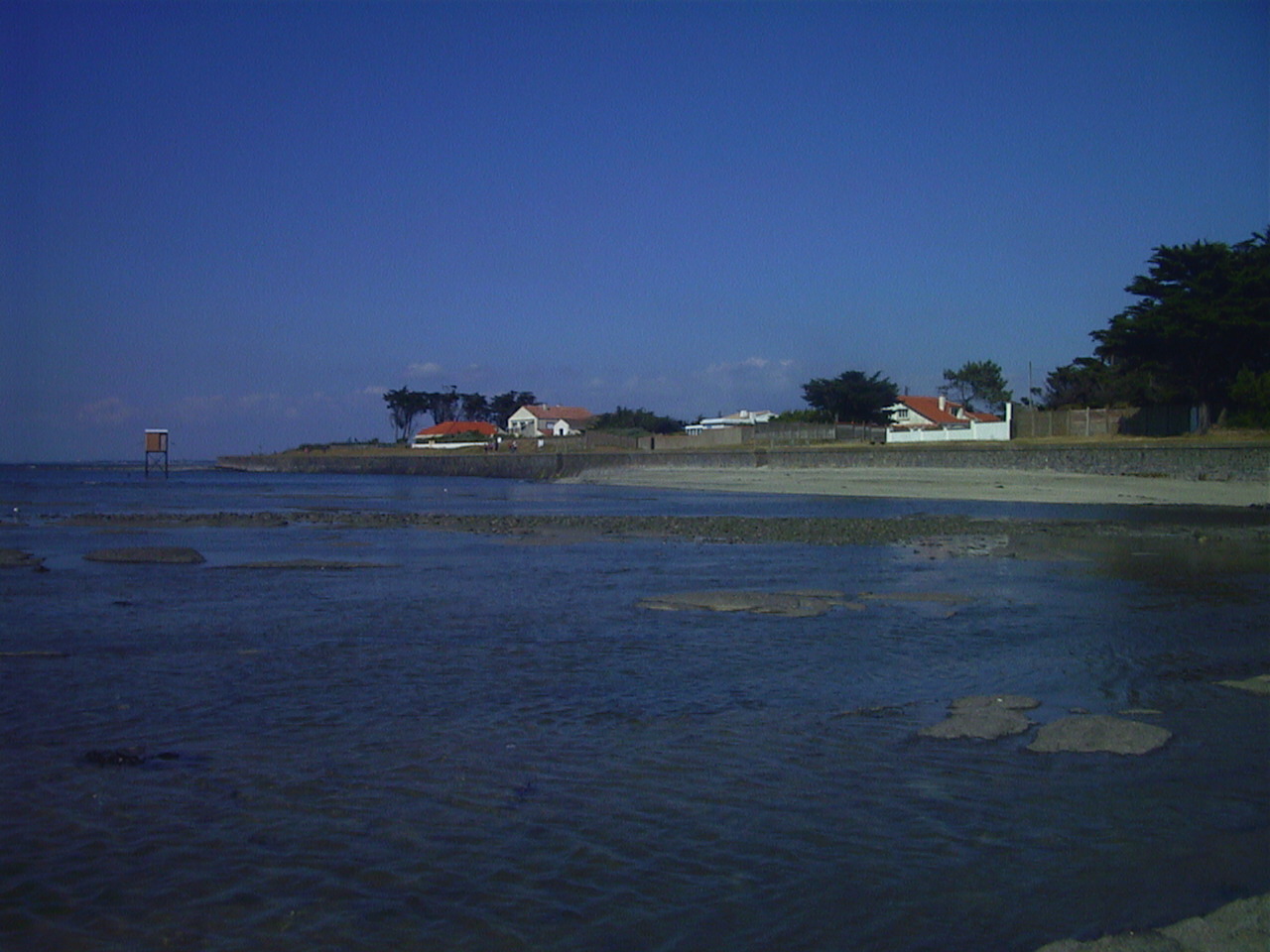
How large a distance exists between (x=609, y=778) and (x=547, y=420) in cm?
14165

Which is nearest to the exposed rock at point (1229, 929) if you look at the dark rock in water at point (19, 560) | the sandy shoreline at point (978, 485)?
the dark rock in water at point (19, 560)

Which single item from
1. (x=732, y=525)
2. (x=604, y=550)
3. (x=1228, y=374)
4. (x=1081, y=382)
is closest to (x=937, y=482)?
(x=1228, y=374)

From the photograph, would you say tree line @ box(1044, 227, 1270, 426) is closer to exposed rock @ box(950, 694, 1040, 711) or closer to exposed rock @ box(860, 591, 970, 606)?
exposed rock @ box(860, 591, 970, 606)

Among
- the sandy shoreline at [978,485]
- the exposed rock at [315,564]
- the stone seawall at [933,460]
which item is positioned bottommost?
the exposed rock at [315,564]

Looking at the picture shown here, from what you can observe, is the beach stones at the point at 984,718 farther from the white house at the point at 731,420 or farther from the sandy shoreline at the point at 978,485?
the white house at the point at 731,420

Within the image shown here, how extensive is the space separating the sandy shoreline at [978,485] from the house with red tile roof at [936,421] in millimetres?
10518

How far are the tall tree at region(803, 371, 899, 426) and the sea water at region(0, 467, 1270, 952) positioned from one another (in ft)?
275

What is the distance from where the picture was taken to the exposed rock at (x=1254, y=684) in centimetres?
926

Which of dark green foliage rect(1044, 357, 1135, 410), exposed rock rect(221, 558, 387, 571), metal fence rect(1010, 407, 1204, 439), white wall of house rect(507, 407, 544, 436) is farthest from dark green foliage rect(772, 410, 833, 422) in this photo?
exposed rock rect(221, 558, 387, 571)

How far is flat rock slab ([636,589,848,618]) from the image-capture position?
14016 mm

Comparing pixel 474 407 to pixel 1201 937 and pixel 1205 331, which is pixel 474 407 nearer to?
pixel 1205 331

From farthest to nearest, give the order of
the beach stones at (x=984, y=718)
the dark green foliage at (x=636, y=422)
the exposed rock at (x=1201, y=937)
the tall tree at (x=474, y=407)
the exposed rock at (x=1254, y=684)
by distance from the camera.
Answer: the tall tree at (x=474, y=407) → the dark green foliage at (x=636, y=422) → the exposed rock at (x=1254, y=684) → the beach stones at (x=984, y=718) → the exposed rock at (x=1201, y=937)

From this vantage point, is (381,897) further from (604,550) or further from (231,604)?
(604,550)

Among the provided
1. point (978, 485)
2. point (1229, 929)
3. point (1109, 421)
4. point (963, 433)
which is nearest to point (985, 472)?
point (978, 485)
